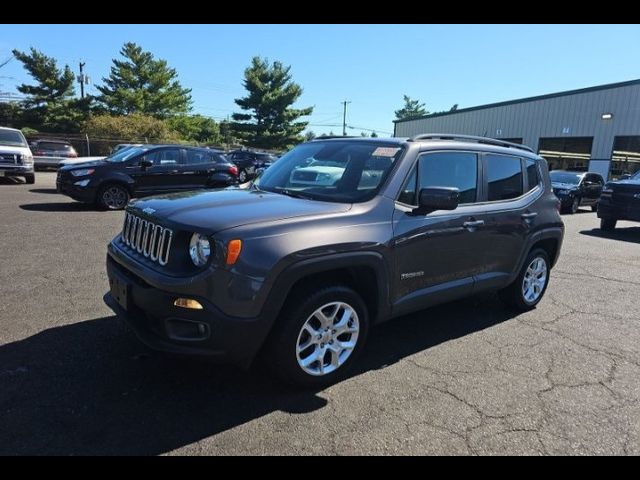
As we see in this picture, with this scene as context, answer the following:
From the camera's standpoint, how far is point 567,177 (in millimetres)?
16172

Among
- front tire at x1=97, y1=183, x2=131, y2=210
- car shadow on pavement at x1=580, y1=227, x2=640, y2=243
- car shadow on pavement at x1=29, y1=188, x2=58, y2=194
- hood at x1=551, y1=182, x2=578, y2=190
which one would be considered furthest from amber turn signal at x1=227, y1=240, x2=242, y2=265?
hood at x1=551, y1=182, x2=578, y2=190

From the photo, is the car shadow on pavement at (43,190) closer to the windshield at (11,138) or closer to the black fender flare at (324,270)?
the windshield at (11,138)

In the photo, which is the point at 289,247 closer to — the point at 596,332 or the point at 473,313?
the point at 473,313

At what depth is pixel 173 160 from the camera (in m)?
11.6

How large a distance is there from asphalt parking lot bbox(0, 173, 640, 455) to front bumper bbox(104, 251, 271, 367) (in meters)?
0.21

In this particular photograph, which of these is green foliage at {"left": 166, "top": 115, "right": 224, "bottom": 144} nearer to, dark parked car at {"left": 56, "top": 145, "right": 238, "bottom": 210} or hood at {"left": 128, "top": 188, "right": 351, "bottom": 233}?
dark parked car at {"left": 56, "top": 145, "right": 238, "bottom": 210}

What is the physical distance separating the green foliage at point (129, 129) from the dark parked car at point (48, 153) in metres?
14.1

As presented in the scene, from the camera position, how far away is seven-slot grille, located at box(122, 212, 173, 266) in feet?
9.86

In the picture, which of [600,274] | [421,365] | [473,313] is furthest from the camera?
[600,274]

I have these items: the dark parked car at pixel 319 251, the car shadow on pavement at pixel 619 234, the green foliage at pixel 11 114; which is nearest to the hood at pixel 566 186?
the car shadow on pavement at pixel 619 234

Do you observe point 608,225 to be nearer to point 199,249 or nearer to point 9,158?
point 199,249

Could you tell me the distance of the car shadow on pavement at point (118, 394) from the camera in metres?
2.61
